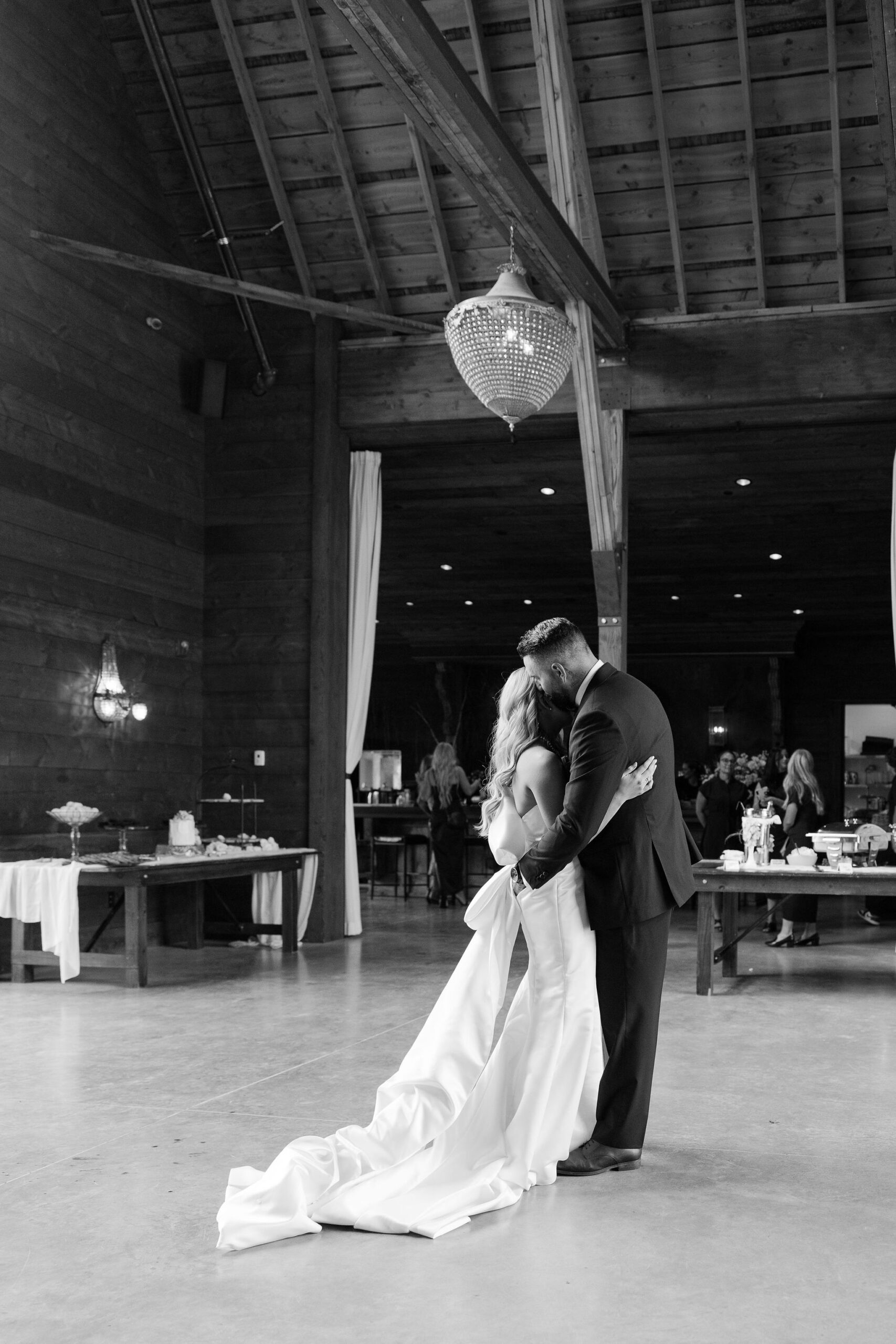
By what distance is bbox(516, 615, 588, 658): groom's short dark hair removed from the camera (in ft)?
13.2

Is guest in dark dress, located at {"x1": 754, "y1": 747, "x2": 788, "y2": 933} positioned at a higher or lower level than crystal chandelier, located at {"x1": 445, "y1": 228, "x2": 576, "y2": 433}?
lower

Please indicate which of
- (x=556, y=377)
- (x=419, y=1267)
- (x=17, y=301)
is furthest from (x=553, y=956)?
(x=17, y=301)

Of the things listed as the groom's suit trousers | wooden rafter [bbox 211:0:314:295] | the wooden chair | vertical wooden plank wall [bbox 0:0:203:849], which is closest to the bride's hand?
the groom's suit trousers

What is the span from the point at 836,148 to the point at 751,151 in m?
0.51

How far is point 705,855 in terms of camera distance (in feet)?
34.7

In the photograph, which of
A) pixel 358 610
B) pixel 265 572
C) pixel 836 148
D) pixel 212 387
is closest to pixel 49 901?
pixel 265 572

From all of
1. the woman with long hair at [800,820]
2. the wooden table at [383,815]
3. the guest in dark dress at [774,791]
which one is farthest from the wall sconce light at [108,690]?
the wooden table at [383,815]

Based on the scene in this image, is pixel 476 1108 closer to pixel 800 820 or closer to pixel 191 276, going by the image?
pixel 191 276

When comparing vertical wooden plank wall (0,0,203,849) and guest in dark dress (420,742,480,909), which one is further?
guest in dark dress (420,742,480,909)

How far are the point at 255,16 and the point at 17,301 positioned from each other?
239 centimetres

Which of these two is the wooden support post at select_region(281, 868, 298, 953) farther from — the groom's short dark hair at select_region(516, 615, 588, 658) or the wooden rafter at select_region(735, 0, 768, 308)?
the groom's short dark hair at select_region(516, 615, 588, 658)

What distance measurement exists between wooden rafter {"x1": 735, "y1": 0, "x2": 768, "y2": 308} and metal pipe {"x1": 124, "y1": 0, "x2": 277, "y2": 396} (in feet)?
11.1

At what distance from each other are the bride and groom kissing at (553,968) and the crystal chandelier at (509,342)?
8.73 feet

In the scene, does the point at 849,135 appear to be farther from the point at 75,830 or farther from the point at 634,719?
the point at 75,830
